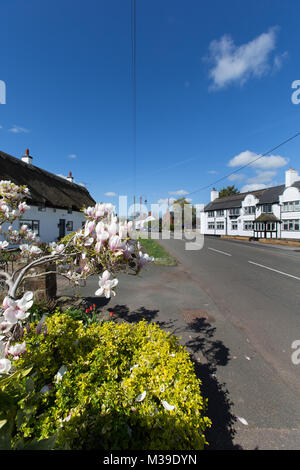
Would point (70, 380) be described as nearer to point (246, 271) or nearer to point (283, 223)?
point (246, 271)

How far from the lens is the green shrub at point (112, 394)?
144cm

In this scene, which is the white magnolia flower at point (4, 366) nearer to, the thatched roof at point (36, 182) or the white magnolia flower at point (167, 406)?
the white magnolia flower at point (167, 406)

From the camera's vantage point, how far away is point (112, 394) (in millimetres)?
1728

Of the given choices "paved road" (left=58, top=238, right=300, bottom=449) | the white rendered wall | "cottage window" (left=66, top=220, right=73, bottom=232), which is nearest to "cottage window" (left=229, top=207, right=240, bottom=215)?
"cottage window" (left=66, top=220, right=73, bottom=232)

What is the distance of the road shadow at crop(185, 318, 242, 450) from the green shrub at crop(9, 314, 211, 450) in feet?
1.52

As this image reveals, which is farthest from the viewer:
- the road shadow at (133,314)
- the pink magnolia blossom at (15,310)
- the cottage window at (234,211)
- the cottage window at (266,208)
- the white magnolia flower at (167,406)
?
the cottage window at (234,211)

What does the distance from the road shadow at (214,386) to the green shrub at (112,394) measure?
463 mm

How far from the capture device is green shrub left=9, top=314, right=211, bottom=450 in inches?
56.5

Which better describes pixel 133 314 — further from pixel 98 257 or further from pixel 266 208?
pixel 266 208

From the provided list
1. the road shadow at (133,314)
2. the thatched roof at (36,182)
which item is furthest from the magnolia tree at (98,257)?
the thatched roof at (36,182)

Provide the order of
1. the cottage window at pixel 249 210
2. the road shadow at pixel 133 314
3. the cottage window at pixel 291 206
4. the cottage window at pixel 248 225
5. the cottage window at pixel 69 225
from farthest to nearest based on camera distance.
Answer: the cottage window at pixel 249 210
the cottage window at pixel 248 225
the cottage window at pixel 291 206
the cottage window at pixel 69 225
the road shadow at pixel 133 314

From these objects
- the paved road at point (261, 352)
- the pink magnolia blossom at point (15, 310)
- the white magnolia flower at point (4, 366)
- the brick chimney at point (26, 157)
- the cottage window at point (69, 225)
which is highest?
the brick chimney at point (26, 157)
